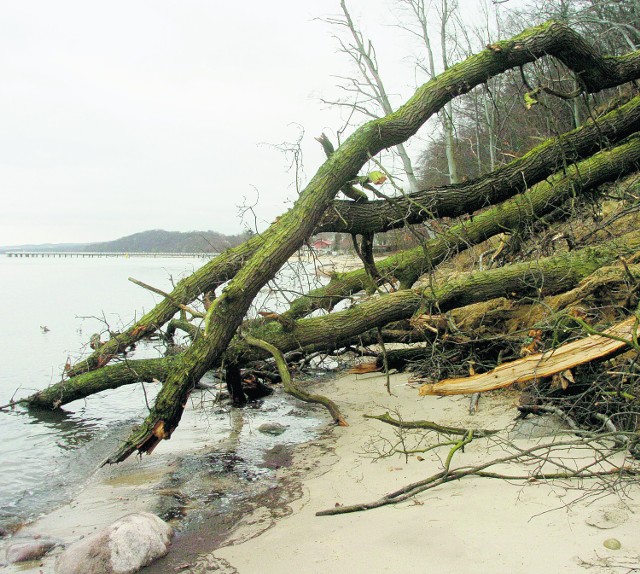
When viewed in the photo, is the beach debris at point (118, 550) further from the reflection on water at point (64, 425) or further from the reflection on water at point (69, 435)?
the reflection on water at point (64, 425)

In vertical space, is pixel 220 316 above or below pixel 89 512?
above

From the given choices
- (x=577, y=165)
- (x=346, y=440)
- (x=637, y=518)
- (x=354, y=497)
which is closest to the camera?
(x=637, y=518)

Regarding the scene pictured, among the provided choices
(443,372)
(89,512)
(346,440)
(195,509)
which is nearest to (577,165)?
(443,372)

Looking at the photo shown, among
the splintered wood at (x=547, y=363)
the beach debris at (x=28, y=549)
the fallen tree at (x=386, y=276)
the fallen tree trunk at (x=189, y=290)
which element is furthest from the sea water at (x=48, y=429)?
the splintered wood at (x=547, y=363)

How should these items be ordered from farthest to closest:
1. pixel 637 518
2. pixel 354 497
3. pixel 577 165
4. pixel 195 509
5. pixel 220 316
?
pixel 577 165 → pixel 220 316 → pixel 195 509 → pixel 354 497 → pixel 637 518

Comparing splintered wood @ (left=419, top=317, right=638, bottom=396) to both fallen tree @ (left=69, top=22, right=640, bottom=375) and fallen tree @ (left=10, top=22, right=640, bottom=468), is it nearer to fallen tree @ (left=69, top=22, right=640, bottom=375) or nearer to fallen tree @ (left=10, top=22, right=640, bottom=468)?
Answer: fallen tree @ (left=10, top=22, right=640, bottom=468)

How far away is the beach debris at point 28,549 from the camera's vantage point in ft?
12.9

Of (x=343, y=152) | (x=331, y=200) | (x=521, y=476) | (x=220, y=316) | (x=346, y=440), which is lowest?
(x=346, y=440)

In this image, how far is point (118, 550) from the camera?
141 inches

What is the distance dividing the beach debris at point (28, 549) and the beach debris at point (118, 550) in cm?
37

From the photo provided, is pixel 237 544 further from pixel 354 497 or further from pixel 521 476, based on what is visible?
pixel 521 476

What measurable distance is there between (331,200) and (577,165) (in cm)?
327

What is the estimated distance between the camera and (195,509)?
177 inches

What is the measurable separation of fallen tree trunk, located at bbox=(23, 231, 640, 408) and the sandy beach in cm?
154
